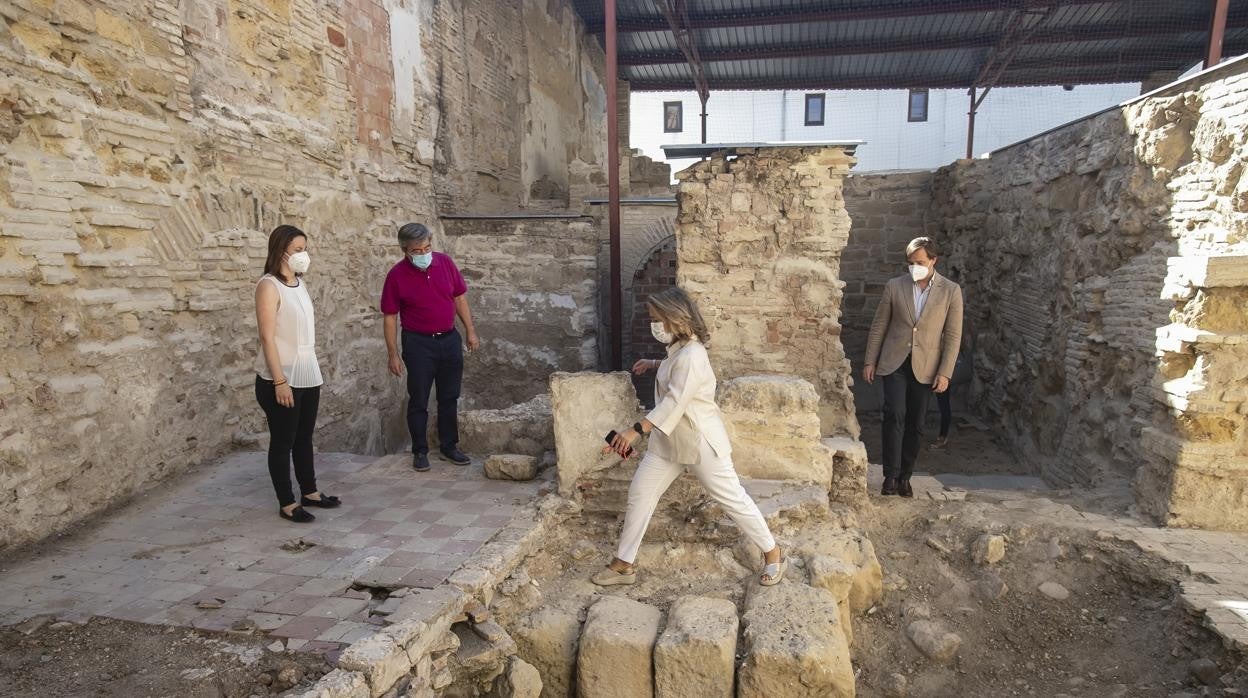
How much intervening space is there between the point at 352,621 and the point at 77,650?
0.97m

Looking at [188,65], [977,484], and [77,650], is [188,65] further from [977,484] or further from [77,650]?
[977,484]

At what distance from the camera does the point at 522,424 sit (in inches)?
191

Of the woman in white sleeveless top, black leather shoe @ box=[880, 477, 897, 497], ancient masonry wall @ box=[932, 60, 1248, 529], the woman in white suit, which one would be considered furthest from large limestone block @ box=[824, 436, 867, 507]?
the woman in white sleeveless top

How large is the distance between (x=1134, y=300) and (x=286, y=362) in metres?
5.60

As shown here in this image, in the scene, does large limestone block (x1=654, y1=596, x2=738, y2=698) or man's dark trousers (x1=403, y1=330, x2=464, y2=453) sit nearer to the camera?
large limestone block (x1=654, y1=596, x2=738, y2=698)

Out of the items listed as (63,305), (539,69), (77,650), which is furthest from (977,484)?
(539,69)

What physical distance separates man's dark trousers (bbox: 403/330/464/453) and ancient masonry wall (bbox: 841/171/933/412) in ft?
21.3

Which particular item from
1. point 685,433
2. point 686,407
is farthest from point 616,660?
point 686,407

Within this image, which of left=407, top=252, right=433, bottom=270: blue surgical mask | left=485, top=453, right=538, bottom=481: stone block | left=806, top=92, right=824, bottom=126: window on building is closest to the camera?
left=485, top=453, right=538, bottom=481: stone block

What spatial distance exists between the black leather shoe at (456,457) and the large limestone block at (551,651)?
1.68m

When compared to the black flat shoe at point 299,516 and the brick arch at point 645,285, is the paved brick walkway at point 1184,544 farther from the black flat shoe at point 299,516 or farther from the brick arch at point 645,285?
the brick arch at point 645,285

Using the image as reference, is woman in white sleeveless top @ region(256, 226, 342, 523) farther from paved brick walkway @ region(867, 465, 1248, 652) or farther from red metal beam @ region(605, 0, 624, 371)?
red metal beam @ region(605, 0, 624, 371)

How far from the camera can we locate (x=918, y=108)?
18969 mm

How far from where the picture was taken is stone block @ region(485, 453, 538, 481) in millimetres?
4359
